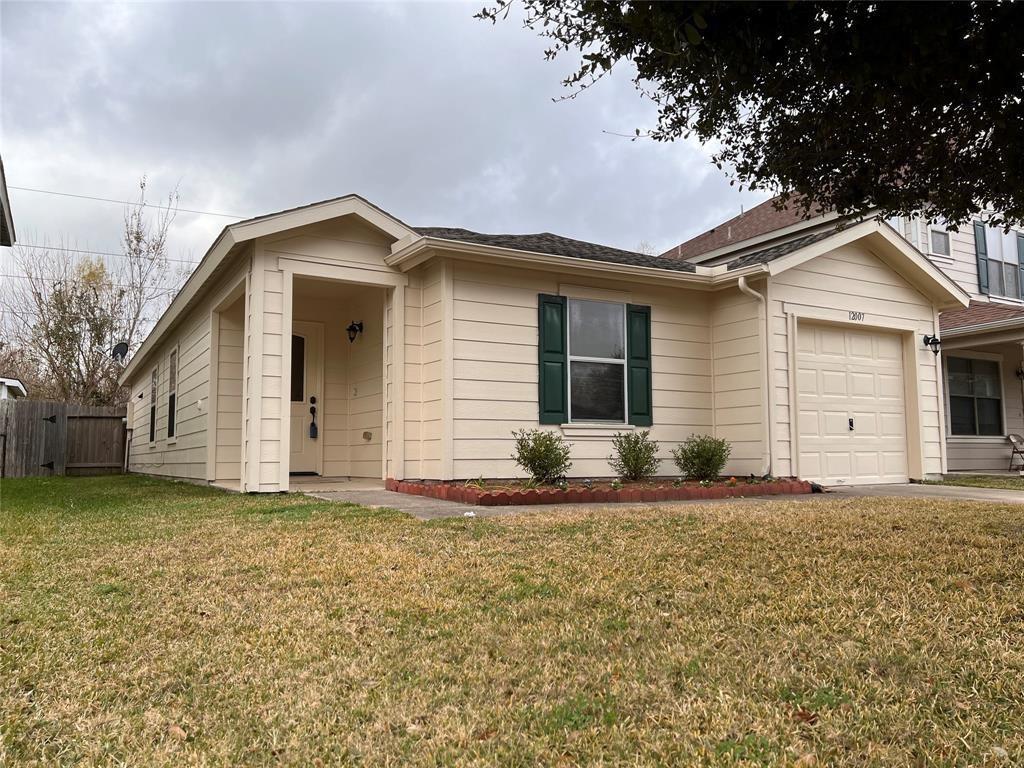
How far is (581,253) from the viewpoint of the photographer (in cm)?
917

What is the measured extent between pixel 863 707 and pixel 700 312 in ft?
27.1

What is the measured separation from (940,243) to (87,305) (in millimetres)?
21682

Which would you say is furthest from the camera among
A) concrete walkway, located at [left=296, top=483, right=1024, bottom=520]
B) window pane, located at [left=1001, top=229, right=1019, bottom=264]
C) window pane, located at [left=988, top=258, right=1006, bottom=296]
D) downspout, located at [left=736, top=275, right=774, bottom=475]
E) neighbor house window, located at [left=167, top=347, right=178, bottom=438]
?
window pane, located at [left=1001, top=229, right=1019, bottom=264]

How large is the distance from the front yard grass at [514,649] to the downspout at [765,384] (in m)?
4.38

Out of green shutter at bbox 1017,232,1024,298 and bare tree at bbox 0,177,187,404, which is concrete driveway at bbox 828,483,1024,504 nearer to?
green shutter at bbox 1017,232,1024,298

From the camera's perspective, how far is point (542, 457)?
25.0 ft

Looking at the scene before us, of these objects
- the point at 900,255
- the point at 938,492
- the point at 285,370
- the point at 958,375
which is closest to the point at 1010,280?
the point at 958,375

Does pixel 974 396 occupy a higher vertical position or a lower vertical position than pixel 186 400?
higher

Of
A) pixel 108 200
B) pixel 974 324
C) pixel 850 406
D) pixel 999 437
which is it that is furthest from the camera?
pixel 108 200

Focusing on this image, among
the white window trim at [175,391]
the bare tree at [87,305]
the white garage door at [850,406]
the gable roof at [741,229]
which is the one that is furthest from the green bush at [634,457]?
the bare tree at [87,305]

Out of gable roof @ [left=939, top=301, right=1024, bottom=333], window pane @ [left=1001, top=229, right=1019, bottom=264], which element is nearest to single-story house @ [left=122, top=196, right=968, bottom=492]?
gable roof @ [left=939, top=301, right=1024, bottom=333]

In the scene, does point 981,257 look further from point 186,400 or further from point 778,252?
point 186,400

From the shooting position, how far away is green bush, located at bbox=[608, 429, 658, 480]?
8.19 meters

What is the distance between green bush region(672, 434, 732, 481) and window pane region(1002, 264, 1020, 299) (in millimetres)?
10870
